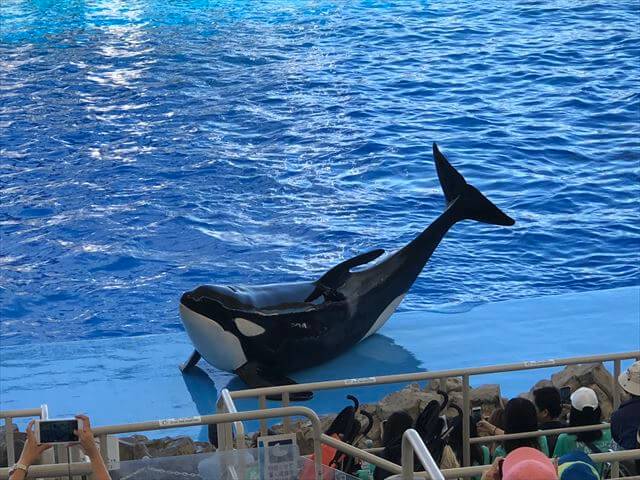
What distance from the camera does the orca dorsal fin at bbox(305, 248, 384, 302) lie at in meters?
8.10

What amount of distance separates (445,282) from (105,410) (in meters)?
4.12

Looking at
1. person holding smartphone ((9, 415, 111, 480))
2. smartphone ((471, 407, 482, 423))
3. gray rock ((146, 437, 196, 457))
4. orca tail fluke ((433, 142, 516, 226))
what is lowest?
gray rock ((146, 437, 196, 457))

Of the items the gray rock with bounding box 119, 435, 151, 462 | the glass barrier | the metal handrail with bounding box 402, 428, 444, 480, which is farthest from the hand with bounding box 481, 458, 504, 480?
the gray rock with bounding box 119, 435, 151, 462

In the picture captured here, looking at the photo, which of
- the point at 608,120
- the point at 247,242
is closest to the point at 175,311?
the point at 247,242

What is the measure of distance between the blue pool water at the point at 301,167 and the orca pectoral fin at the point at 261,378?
32 cm

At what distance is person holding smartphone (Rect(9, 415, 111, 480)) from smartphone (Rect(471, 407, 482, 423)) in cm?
263

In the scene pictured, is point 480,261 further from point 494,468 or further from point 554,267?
point 494,468

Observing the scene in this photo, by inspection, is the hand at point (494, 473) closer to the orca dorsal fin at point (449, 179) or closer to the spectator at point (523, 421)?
the spectator at point (523, 421)

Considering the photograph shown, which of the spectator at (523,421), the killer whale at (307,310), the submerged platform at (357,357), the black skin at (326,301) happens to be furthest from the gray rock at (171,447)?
the black skin at (326,301)

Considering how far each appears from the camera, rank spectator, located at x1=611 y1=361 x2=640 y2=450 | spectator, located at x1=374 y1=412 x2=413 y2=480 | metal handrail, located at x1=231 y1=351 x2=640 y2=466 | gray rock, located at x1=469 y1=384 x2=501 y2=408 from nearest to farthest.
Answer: spectator, located at x1=611 y1=361 x2=640 y2=450 → spectator, located at x1=374 y1=412 x2=413 y2=480 → metal handrail, located at x1=231 y1=351 x2=640 y2=466 → gray rock, located at x1=469 y1=384 x2=501 y2=408

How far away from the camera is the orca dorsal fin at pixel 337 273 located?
810 centimetres

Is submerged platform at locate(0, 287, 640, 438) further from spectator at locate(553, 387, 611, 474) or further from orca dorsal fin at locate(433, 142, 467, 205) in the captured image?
spectator at locate(553, 387, 611, 474)

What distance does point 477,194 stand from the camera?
28.3 feet

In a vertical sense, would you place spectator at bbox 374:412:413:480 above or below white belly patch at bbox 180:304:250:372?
below
